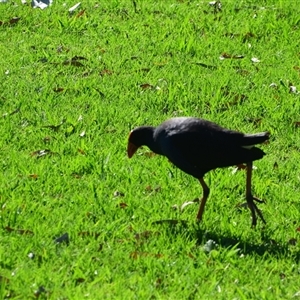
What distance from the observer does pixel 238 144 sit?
6164 mm

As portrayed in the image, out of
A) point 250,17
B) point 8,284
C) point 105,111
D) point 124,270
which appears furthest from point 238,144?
point 250,17

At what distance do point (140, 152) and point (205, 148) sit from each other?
4.76 ft

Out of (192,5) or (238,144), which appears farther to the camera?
(192,5)

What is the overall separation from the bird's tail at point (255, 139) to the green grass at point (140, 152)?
1.92ft

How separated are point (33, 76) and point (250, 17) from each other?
293 centimetres

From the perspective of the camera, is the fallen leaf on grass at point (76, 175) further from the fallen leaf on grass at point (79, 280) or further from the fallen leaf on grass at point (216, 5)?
the fallen leaf on grass at point (216, 5)

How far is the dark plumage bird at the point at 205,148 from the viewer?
614 cm

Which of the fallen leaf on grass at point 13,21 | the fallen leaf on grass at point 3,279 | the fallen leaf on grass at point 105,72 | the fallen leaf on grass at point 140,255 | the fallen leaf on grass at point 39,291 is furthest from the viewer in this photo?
the fallen leaf on grass at point 13,21

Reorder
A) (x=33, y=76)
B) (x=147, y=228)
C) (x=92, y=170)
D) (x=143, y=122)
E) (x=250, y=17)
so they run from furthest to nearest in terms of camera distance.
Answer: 1. (x=250, y=17)
2. (x=33, y=76)
3. (x=143, y=122)
4. (x=92, y=170)
5. (x=147, y=228)

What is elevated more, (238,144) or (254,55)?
(238,144)

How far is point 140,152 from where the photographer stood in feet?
25.0

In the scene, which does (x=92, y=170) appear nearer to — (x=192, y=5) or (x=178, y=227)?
(x=178, y=227)

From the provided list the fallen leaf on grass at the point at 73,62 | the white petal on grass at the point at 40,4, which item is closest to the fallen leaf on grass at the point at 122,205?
the fallen leaf on grass at the point at 73,62

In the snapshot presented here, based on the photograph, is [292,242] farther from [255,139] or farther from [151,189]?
[151,189]
